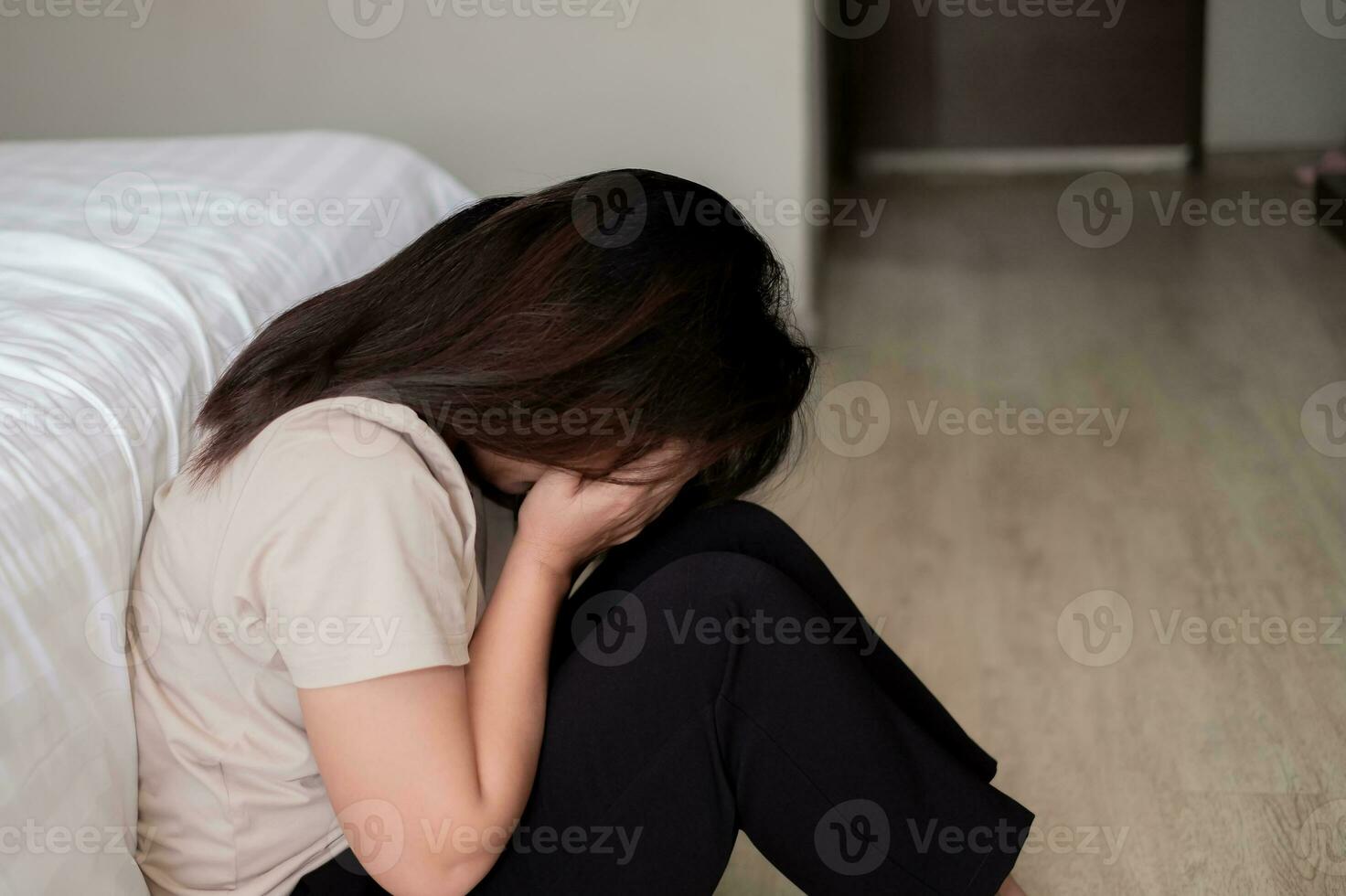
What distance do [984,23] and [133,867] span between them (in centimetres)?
394

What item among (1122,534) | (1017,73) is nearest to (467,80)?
(1122,534)

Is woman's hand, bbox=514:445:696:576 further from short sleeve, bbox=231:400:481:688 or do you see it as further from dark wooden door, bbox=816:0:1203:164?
dark wooden door, bbox=816:0:1203:164

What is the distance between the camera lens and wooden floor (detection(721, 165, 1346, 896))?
1302mm

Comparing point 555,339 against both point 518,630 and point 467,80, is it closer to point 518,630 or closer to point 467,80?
point 518,630

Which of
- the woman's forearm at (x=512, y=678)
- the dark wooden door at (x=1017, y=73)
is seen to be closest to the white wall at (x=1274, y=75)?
the dark wooden door at (x=1017, y=73)

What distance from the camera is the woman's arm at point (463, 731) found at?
2.52ft

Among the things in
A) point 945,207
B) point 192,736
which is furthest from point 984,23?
point 192,736

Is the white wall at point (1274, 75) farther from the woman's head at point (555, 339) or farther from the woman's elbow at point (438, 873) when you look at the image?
the woman's elbow at point (438, 873)

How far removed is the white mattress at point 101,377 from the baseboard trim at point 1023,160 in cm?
301

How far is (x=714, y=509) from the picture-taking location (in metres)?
1.09

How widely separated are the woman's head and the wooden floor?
23.6 inches

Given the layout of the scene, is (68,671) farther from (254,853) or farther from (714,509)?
(714,509)

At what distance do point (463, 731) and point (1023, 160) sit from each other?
3842mm

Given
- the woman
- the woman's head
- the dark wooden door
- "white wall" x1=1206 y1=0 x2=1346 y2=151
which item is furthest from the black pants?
"white wall" x1=1206 y1=0 x2=1346 y2=151
